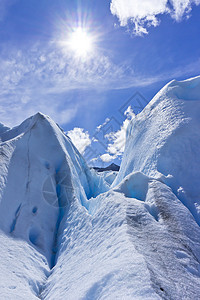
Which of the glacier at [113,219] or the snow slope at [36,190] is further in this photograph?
the snow slope at [36,190]

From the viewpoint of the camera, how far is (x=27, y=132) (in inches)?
413

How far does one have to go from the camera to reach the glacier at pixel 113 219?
390 centimetres

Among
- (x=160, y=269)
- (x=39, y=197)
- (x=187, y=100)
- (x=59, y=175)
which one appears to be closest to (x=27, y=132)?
(x=59, y=175)

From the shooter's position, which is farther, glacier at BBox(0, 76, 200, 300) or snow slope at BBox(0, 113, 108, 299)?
snow slope at BBox(0, 113, 108, 299)

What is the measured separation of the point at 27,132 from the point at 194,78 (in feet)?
31.0

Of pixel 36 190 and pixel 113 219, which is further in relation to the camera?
pixel 36 190

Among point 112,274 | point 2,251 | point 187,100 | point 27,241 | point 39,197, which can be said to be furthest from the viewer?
point 187,100

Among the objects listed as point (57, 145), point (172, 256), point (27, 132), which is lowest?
point (172, 256)

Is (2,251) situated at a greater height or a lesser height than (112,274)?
greater

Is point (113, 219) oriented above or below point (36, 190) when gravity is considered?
below

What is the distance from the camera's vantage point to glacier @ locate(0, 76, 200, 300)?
3902mm

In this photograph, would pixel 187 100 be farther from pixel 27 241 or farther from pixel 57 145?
pixel 27 241

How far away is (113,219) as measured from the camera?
19.2ft

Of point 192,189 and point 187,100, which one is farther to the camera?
point 187,100
